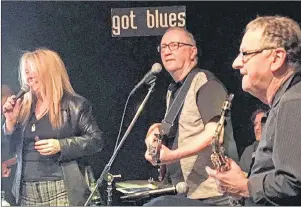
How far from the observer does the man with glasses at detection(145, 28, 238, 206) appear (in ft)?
5.71

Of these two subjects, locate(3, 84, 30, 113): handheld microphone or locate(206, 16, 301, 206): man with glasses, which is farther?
locate(3, 84, 30, 113): handheld microphone

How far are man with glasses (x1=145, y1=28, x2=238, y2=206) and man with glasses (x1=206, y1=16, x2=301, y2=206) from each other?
6 cm

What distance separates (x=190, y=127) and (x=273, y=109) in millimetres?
304

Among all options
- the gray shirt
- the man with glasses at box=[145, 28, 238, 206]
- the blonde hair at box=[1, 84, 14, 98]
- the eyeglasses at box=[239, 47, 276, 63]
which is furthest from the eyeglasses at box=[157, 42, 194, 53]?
the blonde hair at box=[1, 84, 14, 98]

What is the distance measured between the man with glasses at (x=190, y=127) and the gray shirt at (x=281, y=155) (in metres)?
0.22

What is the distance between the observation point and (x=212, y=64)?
69.9 inches

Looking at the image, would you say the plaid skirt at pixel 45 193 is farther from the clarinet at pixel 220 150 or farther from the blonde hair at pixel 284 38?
the blonde hair at pixel 284 38

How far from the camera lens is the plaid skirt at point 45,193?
5.87 feet

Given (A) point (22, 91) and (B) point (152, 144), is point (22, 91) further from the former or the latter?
(B) point (152, 144)

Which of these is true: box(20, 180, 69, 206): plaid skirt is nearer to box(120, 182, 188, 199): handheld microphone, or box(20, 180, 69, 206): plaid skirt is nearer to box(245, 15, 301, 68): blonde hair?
box(120, 182, 188, 199): handheld microphone

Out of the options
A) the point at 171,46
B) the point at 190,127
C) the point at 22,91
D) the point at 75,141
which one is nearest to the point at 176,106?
the point at 190,127

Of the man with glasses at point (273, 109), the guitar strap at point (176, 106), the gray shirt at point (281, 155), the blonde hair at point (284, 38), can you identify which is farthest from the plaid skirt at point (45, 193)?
the blonde hair at point (284, 38)

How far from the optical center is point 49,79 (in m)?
1.79

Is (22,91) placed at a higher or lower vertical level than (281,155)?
higher
